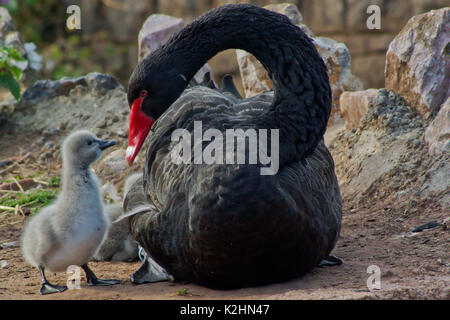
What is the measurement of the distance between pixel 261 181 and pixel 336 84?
3.01m

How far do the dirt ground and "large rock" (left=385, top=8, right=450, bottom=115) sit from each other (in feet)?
2.80

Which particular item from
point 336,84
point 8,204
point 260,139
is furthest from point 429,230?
point 8,204

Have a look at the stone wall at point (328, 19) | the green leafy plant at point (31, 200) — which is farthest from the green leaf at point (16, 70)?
the stone wall at point (328, 19)

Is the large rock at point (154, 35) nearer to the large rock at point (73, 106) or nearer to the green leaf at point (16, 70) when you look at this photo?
the large rock at point (73, 106)

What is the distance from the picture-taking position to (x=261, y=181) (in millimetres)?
2977

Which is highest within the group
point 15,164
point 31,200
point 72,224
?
point 72,224

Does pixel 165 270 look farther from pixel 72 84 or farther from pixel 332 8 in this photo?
pixel 332 8

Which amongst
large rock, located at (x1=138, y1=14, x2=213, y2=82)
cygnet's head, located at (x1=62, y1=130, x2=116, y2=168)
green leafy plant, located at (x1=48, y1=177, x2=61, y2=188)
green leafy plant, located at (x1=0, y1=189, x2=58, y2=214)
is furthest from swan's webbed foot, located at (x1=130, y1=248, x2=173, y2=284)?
large rock, located at (x1=138, y1=14, x2=213, y2=82)

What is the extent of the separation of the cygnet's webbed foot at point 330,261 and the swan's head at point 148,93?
111 centimetres

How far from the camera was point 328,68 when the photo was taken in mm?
5699

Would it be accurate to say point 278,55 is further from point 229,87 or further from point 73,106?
point 73,106

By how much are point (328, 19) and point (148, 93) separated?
20.5ft

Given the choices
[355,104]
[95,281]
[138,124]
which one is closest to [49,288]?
[95,281]

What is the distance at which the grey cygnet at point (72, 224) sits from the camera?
346cm
